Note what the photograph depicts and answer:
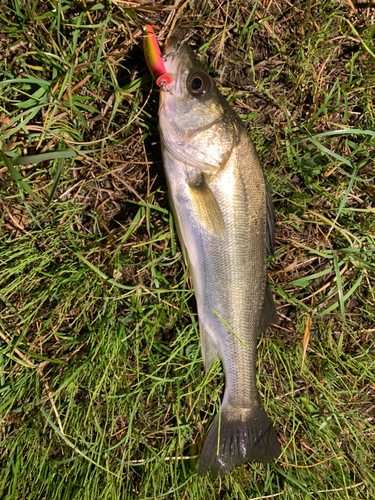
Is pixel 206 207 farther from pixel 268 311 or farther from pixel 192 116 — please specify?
pixel 268 311

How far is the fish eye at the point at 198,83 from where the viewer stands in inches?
71.9

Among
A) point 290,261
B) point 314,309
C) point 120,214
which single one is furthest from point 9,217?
point 314,309

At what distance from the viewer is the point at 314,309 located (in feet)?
8.08

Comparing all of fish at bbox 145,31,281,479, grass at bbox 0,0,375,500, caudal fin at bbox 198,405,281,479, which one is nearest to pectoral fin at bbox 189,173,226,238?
fish at bbox 145,31,281,479

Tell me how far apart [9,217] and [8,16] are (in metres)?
1.26

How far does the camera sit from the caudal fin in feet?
6.97

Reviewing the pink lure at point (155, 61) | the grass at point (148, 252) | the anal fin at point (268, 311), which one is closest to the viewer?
the pink lure at point (155, 61)

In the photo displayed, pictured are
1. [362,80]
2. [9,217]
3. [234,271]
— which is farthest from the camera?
[362,80]

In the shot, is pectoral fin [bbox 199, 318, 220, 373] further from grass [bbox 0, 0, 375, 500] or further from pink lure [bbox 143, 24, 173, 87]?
pink lure [bbox 143, 24, 173, 87]

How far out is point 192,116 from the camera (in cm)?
183

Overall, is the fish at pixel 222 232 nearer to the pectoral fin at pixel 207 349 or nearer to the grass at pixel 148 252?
the pectoral fin at pixel 207 349

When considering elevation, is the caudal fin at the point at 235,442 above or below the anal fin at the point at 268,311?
below

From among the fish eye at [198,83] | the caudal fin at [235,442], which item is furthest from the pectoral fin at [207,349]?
the fish eye at [198,83]

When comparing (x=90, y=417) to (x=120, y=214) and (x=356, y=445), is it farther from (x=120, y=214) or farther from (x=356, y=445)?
(x=356, y=445)
